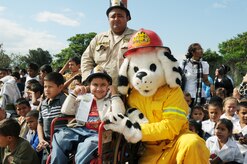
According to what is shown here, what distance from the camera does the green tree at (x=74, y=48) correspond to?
44375 millimetres

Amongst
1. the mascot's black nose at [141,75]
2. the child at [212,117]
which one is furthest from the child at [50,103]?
the child at [212,117]

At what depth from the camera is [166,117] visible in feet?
9.87

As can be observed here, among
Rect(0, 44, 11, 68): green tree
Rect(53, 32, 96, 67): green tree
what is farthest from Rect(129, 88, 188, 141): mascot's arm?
Rect(53, 32, 96, 67): green tree

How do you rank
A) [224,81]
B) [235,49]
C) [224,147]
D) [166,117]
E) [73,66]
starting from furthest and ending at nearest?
[235,49] → [224,81] → [73,66] → [224,147] → [166,117]

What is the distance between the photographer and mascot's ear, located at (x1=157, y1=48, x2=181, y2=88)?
10.1 ft

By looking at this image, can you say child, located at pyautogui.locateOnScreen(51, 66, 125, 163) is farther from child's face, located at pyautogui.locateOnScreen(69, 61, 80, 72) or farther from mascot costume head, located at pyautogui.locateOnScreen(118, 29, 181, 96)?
child's face, located at pyautogui.locateOnScreen(69, 61, 80, 72)

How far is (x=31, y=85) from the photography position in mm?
6301

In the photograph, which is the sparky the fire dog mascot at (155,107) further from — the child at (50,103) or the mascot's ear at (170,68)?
the child at (50,103)

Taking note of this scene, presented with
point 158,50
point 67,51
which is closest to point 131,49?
point 158,50

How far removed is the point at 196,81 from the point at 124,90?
325 cm

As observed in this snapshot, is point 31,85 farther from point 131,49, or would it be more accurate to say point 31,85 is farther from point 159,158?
point 159,158

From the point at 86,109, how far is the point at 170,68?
38.0 inches

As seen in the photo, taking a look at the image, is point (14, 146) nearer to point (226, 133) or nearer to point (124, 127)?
point (124, 127)

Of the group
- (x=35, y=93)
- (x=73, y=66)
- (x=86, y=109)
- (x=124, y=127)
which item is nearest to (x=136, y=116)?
(x=124, y=127)
